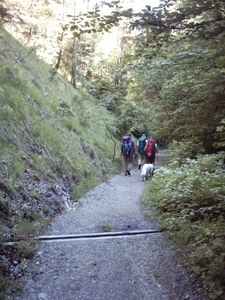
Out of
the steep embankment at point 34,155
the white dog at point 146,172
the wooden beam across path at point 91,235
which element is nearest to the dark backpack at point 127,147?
the steep embankment at point 34,155

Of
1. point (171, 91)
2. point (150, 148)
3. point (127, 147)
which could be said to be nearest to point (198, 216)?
point (171, 91)

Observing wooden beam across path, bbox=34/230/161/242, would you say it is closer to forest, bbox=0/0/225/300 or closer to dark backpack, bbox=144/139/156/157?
forest, bbox=0/0/225/300

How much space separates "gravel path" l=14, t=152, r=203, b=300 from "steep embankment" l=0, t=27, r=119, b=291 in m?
0.40

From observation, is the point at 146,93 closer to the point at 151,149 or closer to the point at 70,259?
the point at 151,149

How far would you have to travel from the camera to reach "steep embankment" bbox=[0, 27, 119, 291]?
575 cm

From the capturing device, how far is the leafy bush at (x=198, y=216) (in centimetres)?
419

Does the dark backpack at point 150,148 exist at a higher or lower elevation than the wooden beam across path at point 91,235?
higher

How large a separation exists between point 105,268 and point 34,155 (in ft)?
14.6

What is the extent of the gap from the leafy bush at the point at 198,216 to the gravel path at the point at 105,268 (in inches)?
10.7

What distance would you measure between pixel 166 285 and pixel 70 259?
5.11 feet

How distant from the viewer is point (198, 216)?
20.8 ft

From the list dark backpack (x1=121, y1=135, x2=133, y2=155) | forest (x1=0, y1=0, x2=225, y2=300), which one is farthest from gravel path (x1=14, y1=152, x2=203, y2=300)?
dark backpack (x1=121, y1=135, x2=133, y2=155)

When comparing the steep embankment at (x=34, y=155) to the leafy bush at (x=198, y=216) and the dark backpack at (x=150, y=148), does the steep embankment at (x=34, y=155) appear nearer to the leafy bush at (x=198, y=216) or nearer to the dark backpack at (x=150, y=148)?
the dark backpack at (x=150, y=148)

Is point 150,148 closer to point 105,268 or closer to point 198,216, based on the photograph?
point 198,216
